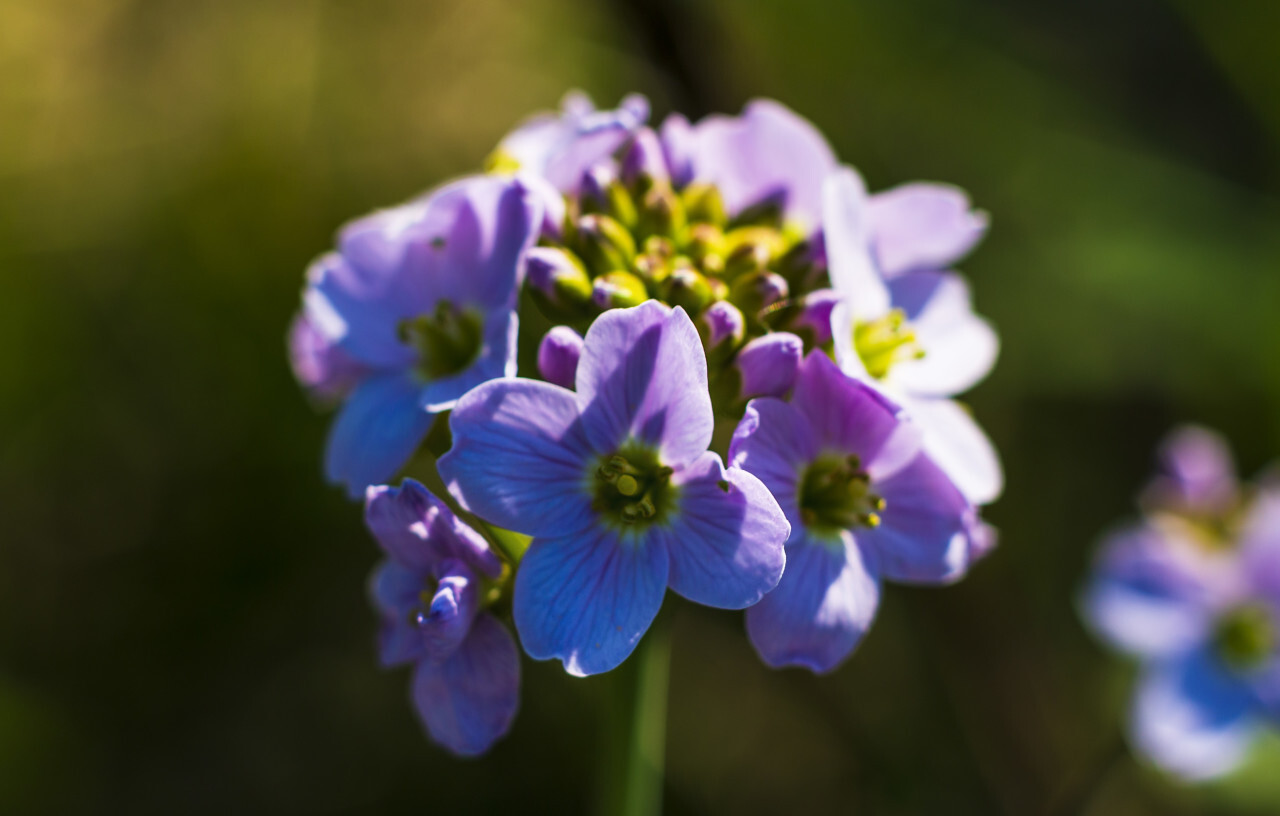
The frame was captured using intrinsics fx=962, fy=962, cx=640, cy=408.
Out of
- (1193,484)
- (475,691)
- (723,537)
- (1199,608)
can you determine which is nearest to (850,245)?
(723,537)

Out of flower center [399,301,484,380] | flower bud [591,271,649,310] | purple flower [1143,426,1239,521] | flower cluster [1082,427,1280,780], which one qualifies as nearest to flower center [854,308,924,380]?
flower bud [591,271,649,310]

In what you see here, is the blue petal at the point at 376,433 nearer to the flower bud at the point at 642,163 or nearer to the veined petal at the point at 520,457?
the veined petal at the point at 520,457

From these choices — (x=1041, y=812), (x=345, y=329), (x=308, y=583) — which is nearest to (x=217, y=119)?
(x=308, y=583)

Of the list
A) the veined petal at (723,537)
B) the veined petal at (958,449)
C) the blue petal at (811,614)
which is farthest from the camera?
the veined petal at (958,449)

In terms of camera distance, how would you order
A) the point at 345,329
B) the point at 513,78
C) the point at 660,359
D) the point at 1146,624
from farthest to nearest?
the point at 513,78
the point at 1146,624
the point at 345,329
the point at 660,359

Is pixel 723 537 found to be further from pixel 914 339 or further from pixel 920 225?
pixel 920 225

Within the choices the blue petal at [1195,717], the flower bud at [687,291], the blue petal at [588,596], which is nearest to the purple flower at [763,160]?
the flower bud at [687,291]

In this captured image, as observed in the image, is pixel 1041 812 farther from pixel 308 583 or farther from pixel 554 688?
pixel 308 583
